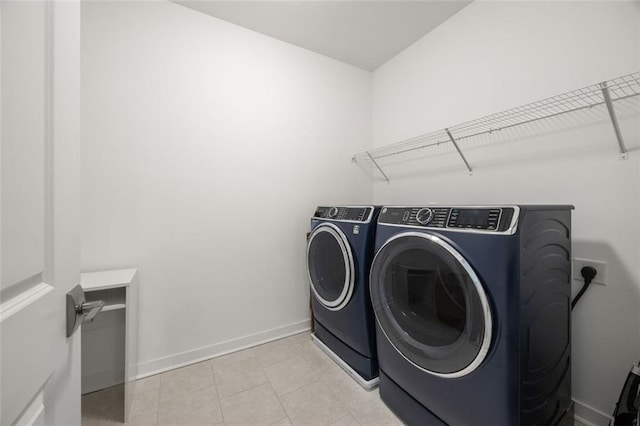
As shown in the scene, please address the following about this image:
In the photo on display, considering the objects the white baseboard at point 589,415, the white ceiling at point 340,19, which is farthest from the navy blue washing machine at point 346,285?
the white ceiling at point 340,19

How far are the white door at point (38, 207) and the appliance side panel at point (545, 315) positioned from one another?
4.26 ft

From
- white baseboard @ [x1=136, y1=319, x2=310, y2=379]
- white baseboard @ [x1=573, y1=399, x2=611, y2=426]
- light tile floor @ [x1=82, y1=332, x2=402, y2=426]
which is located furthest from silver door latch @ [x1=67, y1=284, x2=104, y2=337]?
white baseboard @ [x1=573, y1=399, x2=611, y2=426]

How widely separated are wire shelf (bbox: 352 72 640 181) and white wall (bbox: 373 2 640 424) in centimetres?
6

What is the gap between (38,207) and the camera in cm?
45

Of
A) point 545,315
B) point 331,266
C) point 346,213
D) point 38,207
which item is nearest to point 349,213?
point 346,213

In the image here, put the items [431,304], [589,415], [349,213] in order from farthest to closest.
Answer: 1. [349,213]
2. [589,415]
3. [431,304]

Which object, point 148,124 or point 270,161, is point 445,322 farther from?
point 148,124

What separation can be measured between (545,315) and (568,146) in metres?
0.94

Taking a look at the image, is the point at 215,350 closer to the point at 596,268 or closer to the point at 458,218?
the point at 458,218

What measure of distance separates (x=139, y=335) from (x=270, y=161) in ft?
5.05

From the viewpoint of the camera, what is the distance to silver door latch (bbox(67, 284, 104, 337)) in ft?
1.81

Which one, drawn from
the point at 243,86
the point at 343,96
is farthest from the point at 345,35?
the point at 243,86

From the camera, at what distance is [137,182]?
1621mm

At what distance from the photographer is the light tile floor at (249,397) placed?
130cm
